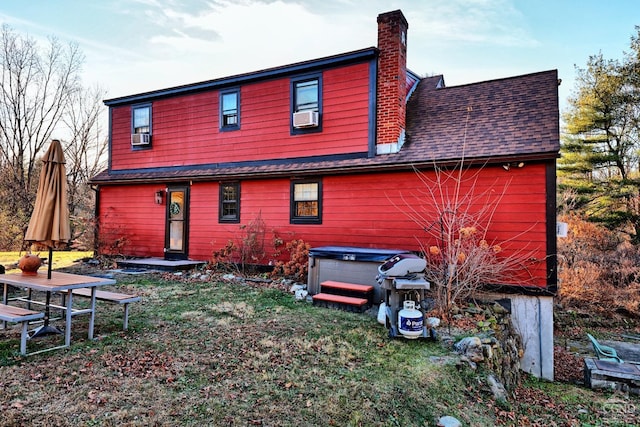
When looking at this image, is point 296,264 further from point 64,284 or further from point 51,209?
point 51,209

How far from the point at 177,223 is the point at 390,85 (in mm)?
7433

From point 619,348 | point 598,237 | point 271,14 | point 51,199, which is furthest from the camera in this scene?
point 598,237

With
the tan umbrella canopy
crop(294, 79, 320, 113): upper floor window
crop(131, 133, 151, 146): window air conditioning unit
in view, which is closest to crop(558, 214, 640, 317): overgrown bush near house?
crop(294, 79, 320, 113): upper floor window

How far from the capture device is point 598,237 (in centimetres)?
1285

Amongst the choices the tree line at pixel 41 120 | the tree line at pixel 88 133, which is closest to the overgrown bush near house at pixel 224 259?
the tree line at pixel 88 133

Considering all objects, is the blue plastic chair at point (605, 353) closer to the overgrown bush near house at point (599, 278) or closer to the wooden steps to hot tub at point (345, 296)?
the wooden steps to hot tub at point (345, 296)

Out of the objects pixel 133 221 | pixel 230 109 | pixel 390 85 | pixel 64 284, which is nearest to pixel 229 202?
pixel 230 109

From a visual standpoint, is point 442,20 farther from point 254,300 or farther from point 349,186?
point 254,300

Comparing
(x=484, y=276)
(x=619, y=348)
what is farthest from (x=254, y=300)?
(x=619, y=348)

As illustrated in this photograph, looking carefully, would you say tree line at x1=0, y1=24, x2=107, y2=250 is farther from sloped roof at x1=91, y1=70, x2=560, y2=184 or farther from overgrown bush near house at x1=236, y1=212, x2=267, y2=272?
sloped roof at x1=91, y1=70, x2=560, y2=184

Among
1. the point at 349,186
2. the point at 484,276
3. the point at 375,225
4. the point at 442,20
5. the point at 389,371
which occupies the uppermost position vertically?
the point at 442,20

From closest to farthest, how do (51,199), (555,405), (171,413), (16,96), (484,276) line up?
(171,413) → (51,199) → (555,405) → (484,276) → (16,96)

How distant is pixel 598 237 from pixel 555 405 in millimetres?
10633

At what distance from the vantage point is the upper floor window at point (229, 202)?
1030 centimetres
